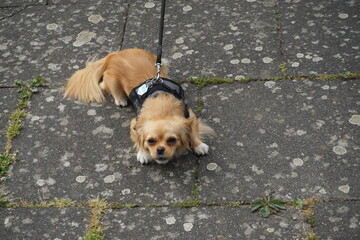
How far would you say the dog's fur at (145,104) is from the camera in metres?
3.09

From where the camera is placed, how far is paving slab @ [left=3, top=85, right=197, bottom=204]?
3.10 metres

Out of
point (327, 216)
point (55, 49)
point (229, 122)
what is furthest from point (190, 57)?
point (327, 216)

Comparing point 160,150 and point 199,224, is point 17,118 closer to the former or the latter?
point 160,150

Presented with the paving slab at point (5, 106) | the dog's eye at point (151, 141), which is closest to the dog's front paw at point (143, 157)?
the dog's eye at point (151, 141)

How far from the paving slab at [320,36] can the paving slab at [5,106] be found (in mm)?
2191

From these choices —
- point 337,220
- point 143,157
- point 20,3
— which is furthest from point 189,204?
point 20,3

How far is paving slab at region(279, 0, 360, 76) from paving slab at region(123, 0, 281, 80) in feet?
0.43

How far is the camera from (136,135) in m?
3.26

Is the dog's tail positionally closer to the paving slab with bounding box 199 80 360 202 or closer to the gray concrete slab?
the paving slab with bounding box 199 80 360 202

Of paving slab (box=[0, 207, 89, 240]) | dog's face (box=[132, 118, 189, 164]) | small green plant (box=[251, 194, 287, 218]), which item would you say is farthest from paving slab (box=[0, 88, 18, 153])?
small green plant (box=[251, 194, 287, 218])

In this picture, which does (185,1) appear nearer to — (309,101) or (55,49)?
(55,49)

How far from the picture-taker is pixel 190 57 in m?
4.07

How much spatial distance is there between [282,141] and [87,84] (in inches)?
60.6

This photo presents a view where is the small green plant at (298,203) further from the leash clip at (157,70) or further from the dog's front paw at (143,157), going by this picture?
the leash clip at (157,70)
